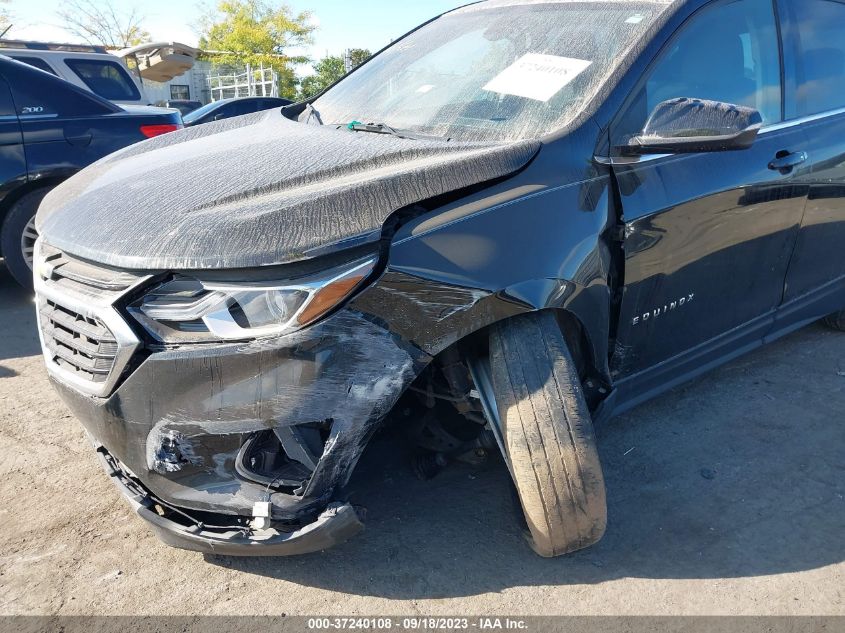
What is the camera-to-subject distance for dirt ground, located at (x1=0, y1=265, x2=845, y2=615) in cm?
215

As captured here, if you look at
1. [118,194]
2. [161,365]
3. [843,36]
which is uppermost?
[843,36]

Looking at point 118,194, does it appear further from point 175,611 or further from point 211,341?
point 175,611

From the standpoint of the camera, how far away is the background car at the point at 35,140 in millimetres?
4645

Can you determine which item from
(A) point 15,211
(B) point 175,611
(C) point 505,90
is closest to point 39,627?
(B) point 175,611

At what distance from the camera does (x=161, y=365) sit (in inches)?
71.8

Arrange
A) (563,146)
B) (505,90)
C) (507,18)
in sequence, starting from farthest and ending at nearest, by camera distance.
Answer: (507,18), (505,90), (563,146)

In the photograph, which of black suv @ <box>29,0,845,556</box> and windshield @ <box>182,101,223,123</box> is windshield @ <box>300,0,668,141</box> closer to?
black suv @ <box>29,0,845,556</box>

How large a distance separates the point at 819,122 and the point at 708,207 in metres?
1.00

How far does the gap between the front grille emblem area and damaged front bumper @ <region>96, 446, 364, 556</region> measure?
40 centimetres

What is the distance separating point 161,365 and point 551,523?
3.82ft

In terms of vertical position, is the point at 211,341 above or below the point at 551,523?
above

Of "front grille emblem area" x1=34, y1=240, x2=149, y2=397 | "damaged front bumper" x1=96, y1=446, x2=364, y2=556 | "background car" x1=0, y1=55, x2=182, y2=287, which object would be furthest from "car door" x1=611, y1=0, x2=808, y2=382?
"background car" x1=0, y1=55, x2=182, y2=287

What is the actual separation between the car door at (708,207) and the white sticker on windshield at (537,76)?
24 cm

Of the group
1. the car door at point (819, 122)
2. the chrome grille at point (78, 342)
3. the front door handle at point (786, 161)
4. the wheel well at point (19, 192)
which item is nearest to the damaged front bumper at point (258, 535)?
the chrome grille at point (78, 342)
